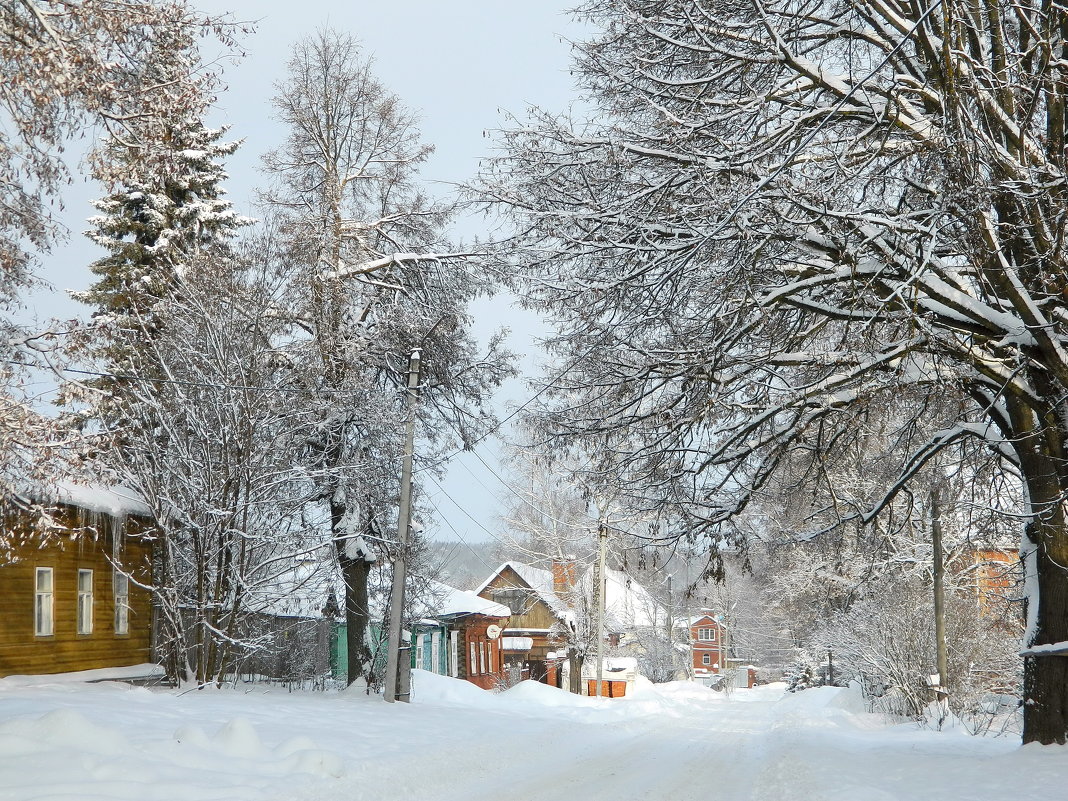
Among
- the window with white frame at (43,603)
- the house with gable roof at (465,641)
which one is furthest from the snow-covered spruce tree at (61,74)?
the house with gable roof at (465,641)

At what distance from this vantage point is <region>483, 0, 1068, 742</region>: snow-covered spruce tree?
8.42 meters

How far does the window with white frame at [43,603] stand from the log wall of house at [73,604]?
3.2 inches

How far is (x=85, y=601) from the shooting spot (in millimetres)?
20656

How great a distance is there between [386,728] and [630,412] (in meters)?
6.15

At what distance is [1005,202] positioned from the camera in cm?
869

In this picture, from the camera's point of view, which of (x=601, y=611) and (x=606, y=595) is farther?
(x=606, y=595)

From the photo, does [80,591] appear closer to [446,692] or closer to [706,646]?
[446,692]

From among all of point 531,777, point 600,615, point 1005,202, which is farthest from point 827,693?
point 1005,202

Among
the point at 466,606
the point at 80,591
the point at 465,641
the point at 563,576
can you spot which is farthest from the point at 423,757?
the point at 465,641

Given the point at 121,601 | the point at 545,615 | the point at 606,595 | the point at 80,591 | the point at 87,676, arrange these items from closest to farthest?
the point at 87,676 < the point at 80,591 < the point at 121,601 < the point at 606,595 < the point at 545,615

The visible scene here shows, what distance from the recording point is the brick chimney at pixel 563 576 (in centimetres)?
3747

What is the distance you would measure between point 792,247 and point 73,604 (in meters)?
17.4

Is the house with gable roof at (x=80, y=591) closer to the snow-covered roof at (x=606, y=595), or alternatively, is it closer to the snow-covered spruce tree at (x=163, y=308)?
the snow-covered spruce tree at (x=163, y=308)

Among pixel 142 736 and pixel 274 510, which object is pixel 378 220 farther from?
pixel 142 736
